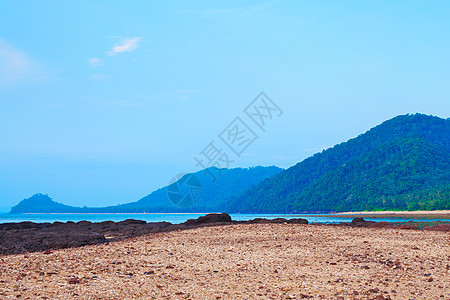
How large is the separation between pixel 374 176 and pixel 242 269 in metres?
103

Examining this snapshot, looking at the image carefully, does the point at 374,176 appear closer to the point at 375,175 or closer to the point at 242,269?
the point at 375,175

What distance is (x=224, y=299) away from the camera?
8.68 meters

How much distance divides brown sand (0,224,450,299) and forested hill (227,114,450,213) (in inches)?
2856

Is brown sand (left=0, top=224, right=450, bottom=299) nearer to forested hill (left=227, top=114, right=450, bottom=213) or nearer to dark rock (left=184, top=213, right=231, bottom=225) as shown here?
dark rock (left=184, top=213, right=231, bottom=225)

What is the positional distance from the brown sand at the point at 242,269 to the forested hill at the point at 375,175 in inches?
2856

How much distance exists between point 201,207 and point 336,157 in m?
72.0

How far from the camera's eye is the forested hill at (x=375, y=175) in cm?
9625

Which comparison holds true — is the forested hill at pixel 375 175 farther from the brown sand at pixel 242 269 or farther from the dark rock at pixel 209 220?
the brown sand at pixel 242 269

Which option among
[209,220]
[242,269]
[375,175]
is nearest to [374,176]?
[375,175]

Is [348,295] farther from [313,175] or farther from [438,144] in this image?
[313,175]

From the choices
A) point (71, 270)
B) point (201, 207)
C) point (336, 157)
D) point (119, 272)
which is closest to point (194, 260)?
point (119, 272)

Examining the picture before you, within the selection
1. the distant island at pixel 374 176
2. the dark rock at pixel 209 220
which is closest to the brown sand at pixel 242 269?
the dark rock at pixel 209 220

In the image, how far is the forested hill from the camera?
9625cm

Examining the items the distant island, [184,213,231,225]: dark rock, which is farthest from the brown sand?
the distant island
